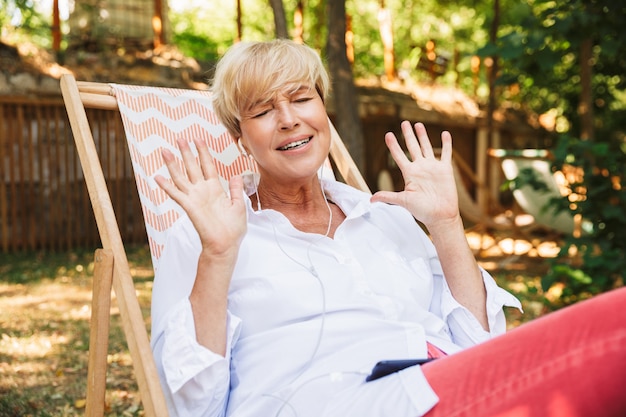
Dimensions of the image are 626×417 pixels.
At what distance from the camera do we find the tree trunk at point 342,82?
6.42 metres

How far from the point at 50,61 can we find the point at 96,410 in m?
7.30

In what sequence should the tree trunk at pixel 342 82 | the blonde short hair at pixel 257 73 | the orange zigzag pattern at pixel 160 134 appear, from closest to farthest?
the blonde short hair at pixel 257 73 < the orange zigzag pattern at pixel 160 134 < the tree trunk at pixel 342 82

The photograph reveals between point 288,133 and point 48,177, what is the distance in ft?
22.6

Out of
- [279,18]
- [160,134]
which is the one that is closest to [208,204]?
[160,134]

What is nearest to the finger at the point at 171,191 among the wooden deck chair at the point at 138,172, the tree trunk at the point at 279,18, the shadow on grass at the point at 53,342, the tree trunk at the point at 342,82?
the wooden deck chair at the point at 138,172

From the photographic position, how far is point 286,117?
1.93 metres

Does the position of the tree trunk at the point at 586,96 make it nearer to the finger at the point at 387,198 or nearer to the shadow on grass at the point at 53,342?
the shadow on grass at the point at 53,342

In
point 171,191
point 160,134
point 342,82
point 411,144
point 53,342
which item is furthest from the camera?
point 342,82

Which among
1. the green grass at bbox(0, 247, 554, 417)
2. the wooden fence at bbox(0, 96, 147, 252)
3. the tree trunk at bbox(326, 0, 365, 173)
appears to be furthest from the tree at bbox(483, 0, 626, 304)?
the wooden fence at bbox(0, 96, 147, 252)

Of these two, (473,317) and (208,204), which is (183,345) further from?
(473,317)

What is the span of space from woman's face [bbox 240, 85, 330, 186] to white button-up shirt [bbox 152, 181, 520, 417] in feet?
0.49

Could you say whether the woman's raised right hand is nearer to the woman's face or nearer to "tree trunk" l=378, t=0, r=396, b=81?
the woman's face

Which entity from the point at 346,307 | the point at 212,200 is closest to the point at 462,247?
the point at 346,307

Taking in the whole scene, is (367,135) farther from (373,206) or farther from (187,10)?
(187,10)
